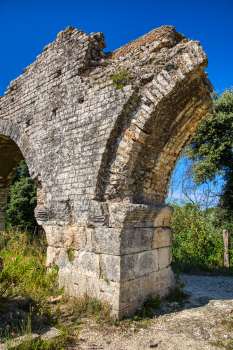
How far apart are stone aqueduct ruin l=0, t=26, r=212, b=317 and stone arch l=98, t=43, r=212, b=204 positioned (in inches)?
0.6

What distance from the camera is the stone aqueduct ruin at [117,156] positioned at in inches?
148

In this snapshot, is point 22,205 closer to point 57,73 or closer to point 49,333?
point 57,73

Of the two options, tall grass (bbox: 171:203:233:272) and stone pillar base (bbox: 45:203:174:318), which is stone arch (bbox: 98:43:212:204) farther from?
tall grass (bbox: 171:203:233:272)

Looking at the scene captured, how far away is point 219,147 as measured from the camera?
10570 millimetres

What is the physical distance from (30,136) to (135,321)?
4.04 meters

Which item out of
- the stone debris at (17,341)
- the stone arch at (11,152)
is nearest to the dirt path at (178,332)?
the stone debris at (17,341)

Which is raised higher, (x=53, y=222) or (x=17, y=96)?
(x=17, y=96)

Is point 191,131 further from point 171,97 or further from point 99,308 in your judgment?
point 99,308

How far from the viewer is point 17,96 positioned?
20.6 feet

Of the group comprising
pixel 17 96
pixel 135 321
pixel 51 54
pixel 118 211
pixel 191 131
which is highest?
pixel 51 54

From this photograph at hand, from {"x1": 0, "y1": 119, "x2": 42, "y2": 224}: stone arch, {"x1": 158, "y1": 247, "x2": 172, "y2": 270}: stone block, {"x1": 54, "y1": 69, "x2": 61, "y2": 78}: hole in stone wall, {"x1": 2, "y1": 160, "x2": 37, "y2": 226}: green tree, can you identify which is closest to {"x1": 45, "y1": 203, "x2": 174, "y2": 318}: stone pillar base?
{"x1": 158, "y1": 247, "x2": 172, "y2": 270}: stone block

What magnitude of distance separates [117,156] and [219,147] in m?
7.90

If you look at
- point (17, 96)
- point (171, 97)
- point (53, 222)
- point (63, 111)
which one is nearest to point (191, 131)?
point (171, 97)

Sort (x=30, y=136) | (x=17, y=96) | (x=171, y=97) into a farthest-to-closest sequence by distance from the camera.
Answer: (x=17, y=96) → (x=30, y=136) → (x=171, y=97)
